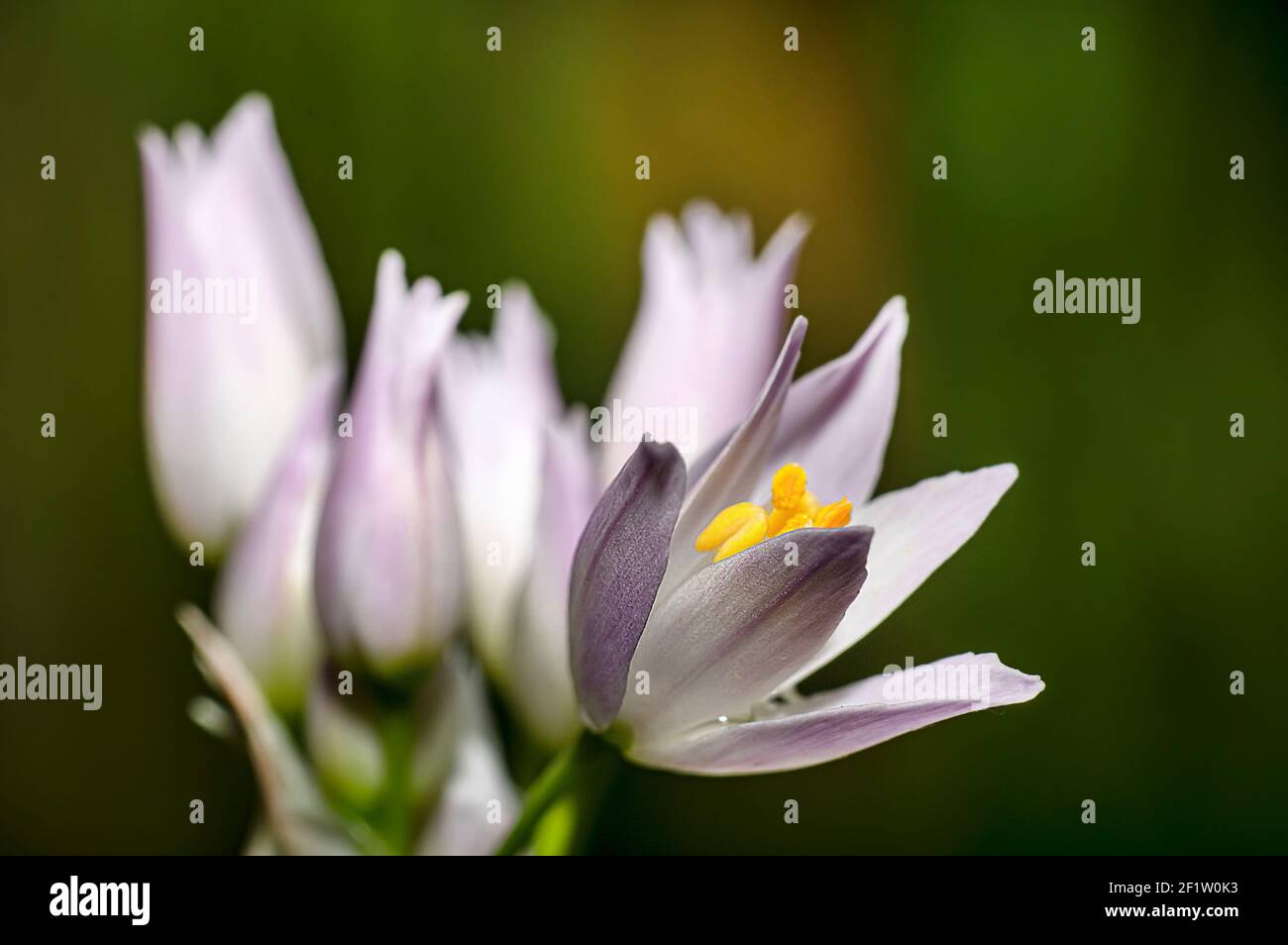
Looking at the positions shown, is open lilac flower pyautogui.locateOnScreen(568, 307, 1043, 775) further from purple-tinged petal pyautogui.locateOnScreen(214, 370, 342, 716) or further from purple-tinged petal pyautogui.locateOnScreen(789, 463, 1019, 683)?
purple-tinged petal pyautogui.locateOnScreen(214, 370, 342, 716)

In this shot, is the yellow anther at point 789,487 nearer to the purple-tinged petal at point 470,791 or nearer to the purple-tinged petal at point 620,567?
the purple-tinged petal at point 620,567

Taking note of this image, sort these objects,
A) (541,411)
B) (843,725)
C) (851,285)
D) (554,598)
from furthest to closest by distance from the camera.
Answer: (851,285) < (541,411) < (554,598) < (843,725)

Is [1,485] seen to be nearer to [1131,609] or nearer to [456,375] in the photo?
[456,375]

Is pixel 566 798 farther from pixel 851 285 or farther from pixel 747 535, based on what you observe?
pixel 851 285

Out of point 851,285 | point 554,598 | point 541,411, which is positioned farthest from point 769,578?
point 851,285

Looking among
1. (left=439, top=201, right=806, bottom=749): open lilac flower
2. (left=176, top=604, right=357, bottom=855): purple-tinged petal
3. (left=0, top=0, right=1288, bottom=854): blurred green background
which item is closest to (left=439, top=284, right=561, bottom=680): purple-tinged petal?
(left=439, top=201, right=806, bottom=749): open lilac flower
